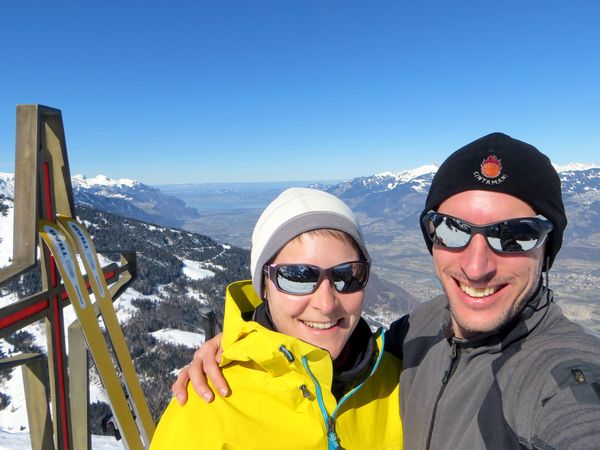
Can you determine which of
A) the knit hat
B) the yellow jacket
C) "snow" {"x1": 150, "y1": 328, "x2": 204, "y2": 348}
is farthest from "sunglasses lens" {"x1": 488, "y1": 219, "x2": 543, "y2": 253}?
"snow" {"x1": 150, "y1": 328, "x2": 204, "y2": 348}

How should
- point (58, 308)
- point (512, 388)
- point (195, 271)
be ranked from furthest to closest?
point (195, 271) → point (58, 308) → point (512, 388)

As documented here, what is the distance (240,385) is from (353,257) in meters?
1.13

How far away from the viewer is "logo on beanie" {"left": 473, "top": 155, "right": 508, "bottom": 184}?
Answer: 9.70 feet

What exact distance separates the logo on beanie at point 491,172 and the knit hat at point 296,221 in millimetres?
968

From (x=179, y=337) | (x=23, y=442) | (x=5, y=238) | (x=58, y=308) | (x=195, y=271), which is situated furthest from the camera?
(x=5, y=238)

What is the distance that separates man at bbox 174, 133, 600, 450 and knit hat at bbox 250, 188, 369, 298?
2.58 ft

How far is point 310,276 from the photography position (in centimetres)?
289

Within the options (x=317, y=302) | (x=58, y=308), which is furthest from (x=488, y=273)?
(x=58, y=308)

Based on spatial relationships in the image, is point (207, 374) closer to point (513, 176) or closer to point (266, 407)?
point (266, 407)

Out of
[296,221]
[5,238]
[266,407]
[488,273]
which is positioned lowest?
[5,238]

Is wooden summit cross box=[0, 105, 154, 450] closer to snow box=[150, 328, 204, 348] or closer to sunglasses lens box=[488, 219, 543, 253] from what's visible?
sunglasses lens box=[488, 219, 543, 253]

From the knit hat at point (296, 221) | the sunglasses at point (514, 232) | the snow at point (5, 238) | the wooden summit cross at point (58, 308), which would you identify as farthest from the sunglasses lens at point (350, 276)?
the snow at point (5, 238)

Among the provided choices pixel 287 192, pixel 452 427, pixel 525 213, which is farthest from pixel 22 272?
pixel 525 213

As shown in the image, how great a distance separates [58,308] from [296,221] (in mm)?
3059
